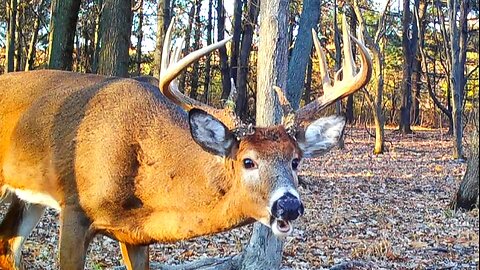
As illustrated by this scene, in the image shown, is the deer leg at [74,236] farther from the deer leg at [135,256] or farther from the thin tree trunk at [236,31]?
the thin tree trunk at [236,31]

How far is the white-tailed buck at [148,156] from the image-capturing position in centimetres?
471

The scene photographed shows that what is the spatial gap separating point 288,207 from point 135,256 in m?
2.30

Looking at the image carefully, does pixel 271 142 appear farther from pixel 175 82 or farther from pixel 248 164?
pixel 175 82

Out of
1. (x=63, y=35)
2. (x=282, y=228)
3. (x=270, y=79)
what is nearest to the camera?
(x=282, y=228)

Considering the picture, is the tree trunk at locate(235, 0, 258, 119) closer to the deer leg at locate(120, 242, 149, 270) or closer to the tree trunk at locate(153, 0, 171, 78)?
the tree trunk at locate(153, 0, 171, 78)

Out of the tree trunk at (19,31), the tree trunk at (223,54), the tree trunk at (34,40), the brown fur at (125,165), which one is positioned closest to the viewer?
the brown fur at (125,165)

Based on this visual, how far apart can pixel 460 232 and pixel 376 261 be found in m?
2.19

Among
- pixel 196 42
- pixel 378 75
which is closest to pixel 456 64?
pixel 378 75

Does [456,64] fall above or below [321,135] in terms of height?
above

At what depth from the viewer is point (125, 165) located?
536 cm

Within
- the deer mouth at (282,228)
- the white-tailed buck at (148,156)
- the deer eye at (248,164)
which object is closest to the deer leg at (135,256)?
the white-tailed buck at (148,156)

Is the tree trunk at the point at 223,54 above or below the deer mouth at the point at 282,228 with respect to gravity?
above

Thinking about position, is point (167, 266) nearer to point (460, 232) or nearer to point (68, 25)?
point (460, 232)

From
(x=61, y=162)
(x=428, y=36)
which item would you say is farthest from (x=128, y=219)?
(x=428, y=36)
